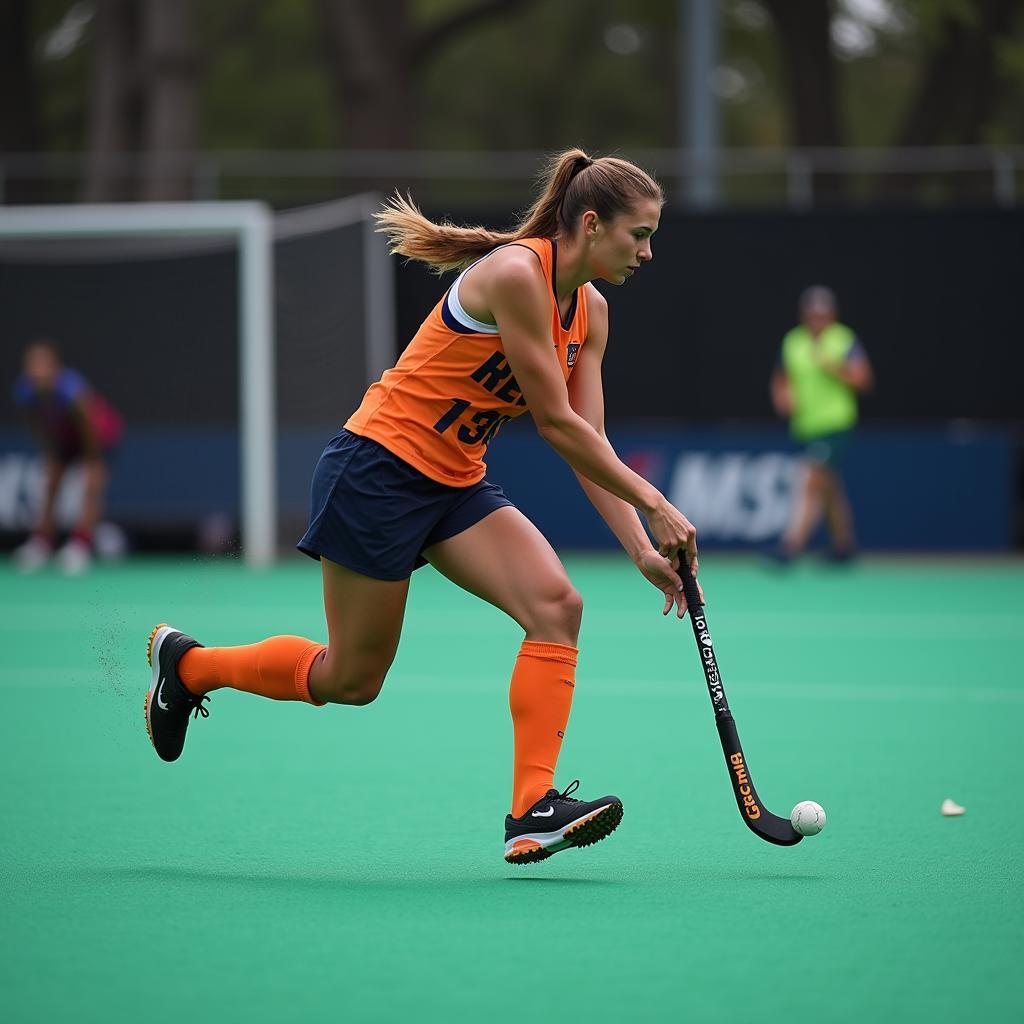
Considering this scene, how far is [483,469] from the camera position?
4957 millimetres

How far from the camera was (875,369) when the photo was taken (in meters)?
17.2

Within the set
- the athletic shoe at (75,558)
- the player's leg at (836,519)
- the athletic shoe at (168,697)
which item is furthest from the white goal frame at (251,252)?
the athletic shoe at (168,697)

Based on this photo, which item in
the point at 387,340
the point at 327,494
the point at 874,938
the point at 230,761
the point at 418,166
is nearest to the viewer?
the point at 874,938

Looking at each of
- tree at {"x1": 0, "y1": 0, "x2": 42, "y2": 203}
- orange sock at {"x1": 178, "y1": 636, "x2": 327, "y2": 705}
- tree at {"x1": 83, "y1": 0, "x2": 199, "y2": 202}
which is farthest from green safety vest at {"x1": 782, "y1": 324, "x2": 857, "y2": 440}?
tree at {"x1": 0, "y1": 0, "x2": 42, "y2": 203}

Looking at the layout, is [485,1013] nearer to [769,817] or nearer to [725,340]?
[769,817]

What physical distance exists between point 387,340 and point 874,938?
12970 mm

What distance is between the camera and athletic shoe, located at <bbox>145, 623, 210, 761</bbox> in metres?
5.28

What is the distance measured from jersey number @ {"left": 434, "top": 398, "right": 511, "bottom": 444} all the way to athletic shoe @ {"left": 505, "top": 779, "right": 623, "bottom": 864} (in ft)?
3.05

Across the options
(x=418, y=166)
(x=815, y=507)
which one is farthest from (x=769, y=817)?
(x=418, y=166)

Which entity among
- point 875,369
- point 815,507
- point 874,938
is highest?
point 875,369

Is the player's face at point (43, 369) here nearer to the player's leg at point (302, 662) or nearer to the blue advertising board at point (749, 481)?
the blue advertising board at point (749, 481)

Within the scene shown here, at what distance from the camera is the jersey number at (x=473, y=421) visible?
15.8 ft

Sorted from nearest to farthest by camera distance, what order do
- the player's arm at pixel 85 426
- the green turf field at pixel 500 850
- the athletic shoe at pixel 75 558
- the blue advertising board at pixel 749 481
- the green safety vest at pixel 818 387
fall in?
the green turf field at pixel 500 850, the green safety vest at pixel 818 387, the player's arm at pixel 85 426, the athletic shoe at pixel 75 558, the blue advertising board at pixel 749 481

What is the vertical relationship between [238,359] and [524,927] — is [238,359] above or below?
above
